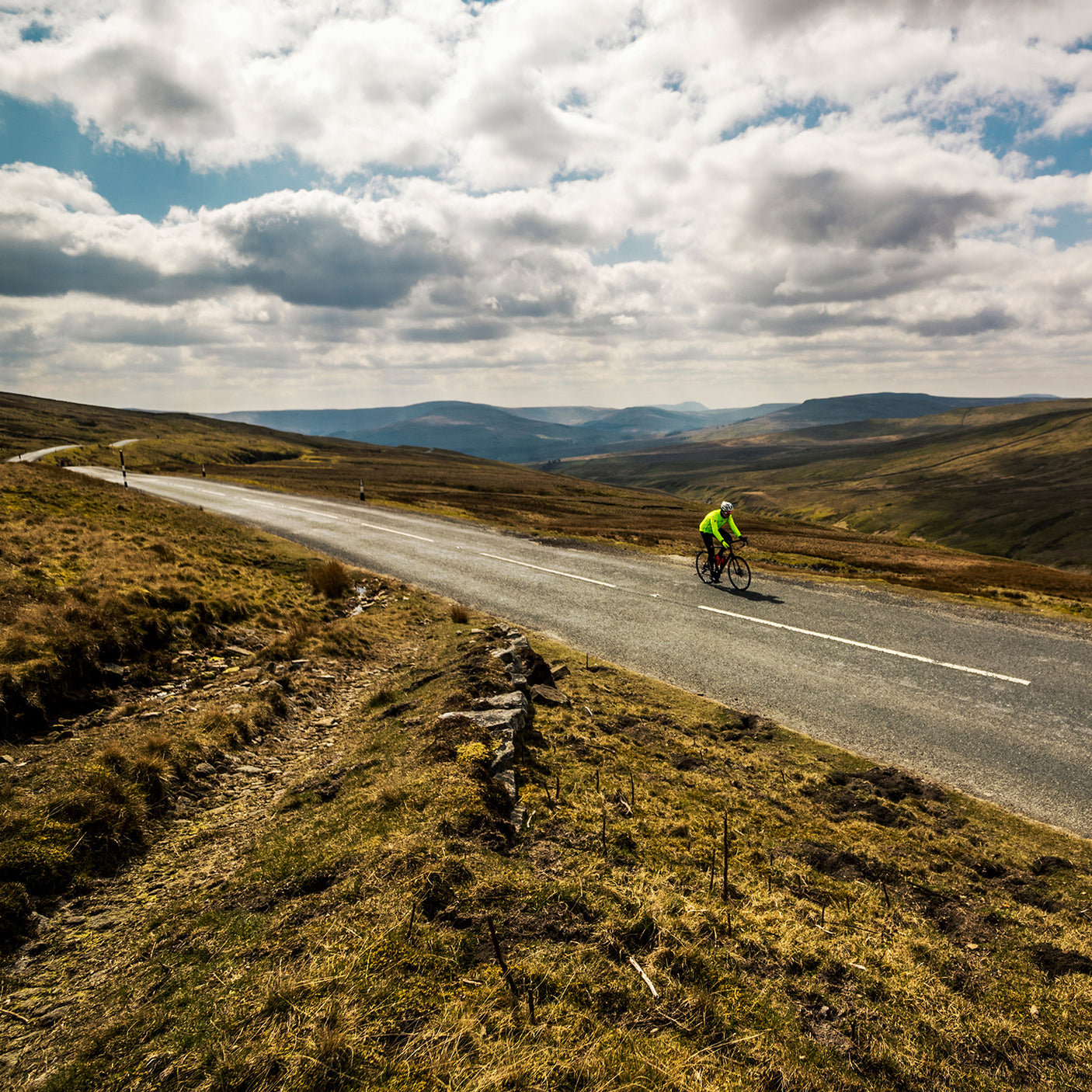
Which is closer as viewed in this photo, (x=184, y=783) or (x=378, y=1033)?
(x=378, y=1033)

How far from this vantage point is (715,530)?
19.4m

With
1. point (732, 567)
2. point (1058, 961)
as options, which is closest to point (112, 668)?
point (1058, 961)

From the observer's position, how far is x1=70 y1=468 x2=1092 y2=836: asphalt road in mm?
8406

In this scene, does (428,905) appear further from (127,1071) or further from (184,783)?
(184,783)

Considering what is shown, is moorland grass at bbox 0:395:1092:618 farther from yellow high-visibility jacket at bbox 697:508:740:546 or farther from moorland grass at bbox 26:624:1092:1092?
moorland grass at bbox 26:624:1092:1092

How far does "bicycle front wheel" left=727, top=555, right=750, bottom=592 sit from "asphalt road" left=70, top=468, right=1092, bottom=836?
1.10ft

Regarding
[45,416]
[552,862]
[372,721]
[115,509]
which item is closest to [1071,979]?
[552,862]

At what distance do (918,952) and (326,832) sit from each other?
509 centimetres

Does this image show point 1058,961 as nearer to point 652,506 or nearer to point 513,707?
point 513,707

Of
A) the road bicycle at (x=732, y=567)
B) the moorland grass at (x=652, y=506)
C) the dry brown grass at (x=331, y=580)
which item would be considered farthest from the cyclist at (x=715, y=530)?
the dry brown grass at (x=331, y=580)

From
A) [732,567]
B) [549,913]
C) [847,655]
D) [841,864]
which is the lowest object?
[847,655]

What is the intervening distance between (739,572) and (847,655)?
7099mm

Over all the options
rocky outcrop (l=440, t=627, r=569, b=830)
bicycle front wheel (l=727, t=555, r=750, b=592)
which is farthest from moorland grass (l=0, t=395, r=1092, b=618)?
rocky outcrop (l=440, t=627, r=569, b=830)

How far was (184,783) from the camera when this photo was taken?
21.8ft
